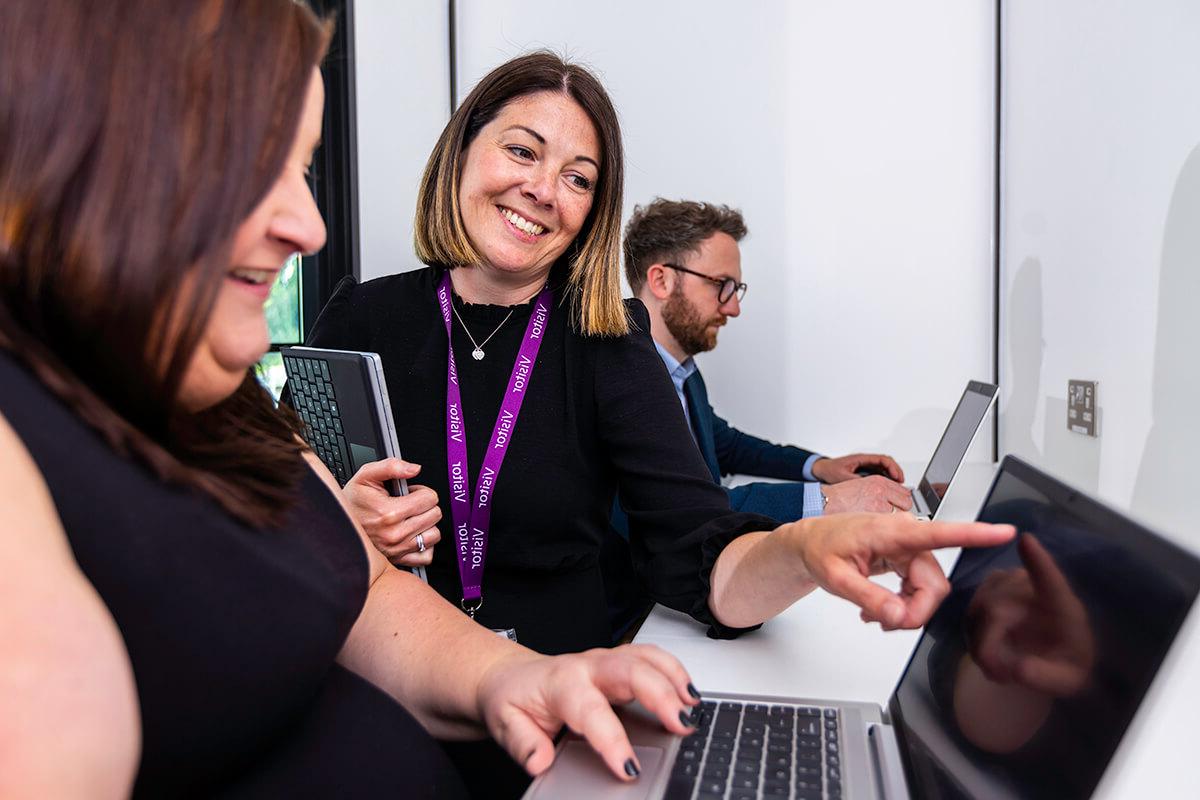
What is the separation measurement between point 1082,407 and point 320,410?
1.63 meters

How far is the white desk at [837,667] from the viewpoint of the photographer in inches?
28.8

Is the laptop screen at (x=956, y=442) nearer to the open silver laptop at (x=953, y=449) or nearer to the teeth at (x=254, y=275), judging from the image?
the open silver laptop at (x=953, y=449)

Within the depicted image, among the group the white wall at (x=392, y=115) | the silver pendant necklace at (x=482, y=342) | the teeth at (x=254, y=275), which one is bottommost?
the silver pendant necklace at (x=482, y=342)

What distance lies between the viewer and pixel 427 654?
83 cm

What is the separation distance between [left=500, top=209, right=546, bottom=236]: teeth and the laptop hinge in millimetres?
886

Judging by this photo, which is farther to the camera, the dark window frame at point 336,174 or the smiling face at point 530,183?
the dark window frame at point 336,174

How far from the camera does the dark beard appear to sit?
252cm

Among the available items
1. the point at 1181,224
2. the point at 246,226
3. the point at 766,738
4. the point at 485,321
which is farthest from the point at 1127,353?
the point at 246,226

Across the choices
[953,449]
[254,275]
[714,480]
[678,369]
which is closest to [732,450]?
[678,369]

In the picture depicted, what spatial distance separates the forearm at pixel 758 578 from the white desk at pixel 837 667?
0.17 ft

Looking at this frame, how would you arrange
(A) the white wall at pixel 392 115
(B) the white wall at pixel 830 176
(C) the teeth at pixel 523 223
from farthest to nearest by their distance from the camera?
1. (B) the white wall at pixel 830 176
2. (A) the white wall at pixel 392 115
3. (C) the teeth at pixel 523 223

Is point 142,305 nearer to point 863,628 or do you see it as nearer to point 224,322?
point 224,322

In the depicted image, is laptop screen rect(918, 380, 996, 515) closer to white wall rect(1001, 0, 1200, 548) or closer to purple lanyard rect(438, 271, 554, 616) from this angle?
white wall rect(1001, 0, 1200, 548)

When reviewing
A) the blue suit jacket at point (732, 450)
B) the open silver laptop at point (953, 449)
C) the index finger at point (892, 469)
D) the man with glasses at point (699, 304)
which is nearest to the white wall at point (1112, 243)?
the open silver laptop at point (953, 449)
